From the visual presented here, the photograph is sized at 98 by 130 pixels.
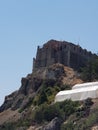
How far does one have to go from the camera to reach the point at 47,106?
96.4 metres

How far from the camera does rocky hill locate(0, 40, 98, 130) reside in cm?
8831

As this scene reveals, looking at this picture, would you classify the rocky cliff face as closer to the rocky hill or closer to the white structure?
the rocky hill

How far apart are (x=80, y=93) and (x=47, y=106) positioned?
7.20 meters

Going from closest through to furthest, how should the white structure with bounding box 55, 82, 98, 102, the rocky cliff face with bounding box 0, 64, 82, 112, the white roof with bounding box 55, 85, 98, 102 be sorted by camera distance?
the white roof with bounding box 55, 85, 98, 102 < the white structure with bounding box 55, 82, 98, 102 < the rocky cliff face with bounding box 0, 64, 82, 112

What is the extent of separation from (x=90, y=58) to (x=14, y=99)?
21.4 m

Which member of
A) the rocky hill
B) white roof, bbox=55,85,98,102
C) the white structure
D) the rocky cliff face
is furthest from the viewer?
the rocky cliff face

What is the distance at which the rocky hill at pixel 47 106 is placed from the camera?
88.3m

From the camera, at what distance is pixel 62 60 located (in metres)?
128

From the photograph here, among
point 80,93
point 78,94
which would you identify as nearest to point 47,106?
point 78,94

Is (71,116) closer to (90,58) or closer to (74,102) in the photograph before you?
(74,102)

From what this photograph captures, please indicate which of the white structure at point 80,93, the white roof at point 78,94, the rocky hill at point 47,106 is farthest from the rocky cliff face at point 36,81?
the white roof at point 78,94

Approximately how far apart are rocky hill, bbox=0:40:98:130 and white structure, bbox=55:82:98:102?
2.32 meters

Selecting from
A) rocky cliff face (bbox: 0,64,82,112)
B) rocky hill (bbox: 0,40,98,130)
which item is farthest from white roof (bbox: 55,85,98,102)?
rocky cliff face (bbox: 0,64,82,112)

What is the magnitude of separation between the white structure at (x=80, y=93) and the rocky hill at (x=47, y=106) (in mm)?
2321
